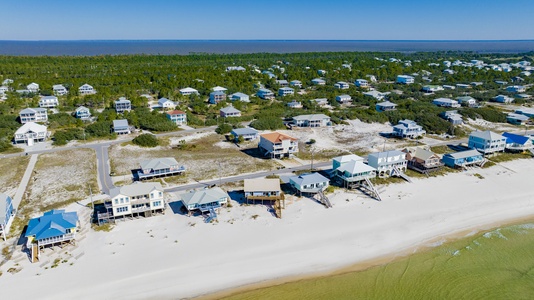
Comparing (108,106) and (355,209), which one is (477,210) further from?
(108,106)

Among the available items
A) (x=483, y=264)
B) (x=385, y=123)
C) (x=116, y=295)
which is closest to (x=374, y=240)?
(x=483, y=264)

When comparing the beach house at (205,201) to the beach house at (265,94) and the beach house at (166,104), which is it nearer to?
the beach house at (166,104)

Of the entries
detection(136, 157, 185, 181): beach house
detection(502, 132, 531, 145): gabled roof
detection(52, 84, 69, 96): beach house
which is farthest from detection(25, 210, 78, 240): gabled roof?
detection(52, 84, 69, 96): beach house

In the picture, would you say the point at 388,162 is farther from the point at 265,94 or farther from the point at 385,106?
the point at 265,94

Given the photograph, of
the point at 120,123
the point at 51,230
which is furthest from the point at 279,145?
the point at 120,123

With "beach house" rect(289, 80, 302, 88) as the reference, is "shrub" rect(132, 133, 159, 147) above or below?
below

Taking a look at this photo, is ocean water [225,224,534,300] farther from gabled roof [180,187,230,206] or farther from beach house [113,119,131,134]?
beach house [113,119,131,134]

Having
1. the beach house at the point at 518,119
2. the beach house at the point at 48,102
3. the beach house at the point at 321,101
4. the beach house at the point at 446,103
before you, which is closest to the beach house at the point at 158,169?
the beach house at the point at 48,102
